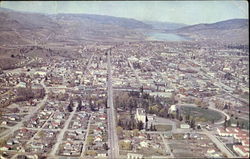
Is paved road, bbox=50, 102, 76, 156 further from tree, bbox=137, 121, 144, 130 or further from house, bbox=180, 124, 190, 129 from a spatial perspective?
house, bbox=180, 124, 190, 129

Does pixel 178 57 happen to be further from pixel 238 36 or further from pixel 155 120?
pixel 155 120

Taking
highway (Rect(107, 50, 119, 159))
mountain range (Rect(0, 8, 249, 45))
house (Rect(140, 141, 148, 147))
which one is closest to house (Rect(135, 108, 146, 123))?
highway (Rect(107, 50, 119, 159))

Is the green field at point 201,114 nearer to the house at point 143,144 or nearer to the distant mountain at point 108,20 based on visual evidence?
the house at point 143,144

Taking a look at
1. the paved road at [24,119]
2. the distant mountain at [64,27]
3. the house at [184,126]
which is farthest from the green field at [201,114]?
the distant mountain at [64,27]

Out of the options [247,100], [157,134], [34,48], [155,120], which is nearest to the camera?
[247,100]

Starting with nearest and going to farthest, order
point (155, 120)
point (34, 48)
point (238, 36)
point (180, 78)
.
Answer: point (155, 120) < point (238, 36) < point (180, 78) < point (34, 48)

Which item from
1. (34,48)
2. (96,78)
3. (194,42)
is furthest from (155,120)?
(34,48)

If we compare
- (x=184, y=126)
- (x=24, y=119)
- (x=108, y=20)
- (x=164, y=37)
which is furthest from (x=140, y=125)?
(x=108, y=20)
